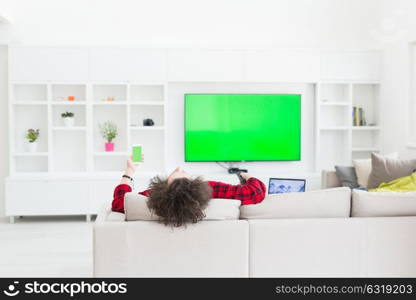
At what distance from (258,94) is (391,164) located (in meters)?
1.92

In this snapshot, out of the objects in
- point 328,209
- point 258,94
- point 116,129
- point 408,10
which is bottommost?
point 328,209

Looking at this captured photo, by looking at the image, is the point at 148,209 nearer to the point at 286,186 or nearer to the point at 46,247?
the point at 286,186

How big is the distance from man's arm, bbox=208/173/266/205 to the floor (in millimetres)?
1427

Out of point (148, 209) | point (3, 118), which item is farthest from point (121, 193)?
point (3, 118)

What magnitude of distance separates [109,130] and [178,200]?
3801 mm

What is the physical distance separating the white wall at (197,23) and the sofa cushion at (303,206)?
3.89m

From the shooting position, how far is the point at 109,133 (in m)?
6.29

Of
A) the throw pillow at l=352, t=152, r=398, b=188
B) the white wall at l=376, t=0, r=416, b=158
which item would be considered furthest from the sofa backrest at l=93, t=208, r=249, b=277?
the white wall at l=376, t=0, r=416, b=158

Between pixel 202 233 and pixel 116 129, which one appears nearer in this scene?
pixel 202 233

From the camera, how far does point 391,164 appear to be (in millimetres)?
5195

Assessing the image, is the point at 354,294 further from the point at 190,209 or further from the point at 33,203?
the point at 33,203

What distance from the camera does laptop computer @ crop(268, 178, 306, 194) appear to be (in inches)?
178

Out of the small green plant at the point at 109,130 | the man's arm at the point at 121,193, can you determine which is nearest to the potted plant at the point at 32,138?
the small green plant at the point at 109,130

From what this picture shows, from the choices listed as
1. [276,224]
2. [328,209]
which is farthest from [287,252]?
[328,209]
